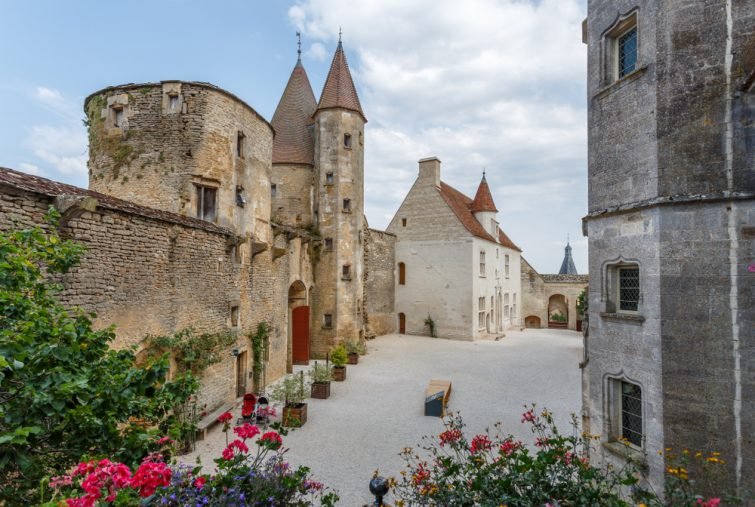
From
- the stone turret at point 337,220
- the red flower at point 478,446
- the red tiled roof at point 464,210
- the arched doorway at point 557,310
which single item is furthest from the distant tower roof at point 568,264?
the red flower at point 478,446

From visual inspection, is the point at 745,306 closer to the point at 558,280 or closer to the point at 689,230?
the point at 689,230

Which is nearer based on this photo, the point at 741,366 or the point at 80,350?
the point at 80,350

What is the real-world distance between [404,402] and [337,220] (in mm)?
9831

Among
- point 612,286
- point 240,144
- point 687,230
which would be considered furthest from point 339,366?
point 687,230

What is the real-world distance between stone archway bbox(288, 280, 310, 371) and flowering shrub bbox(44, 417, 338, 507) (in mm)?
14278

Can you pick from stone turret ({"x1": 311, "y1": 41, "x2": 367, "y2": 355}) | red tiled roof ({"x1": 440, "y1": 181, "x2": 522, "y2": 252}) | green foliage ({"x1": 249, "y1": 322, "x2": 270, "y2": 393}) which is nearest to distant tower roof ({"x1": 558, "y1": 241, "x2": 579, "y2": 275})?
red tiled roof ({"x1": 440, "y1": 181, "x2": 522, "y2": 252})

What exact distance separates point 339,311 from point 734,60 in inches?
648

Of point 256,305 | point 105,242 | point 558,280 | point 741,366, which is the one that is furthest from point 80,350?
point 558,280

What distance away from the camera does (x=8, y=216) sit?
5.63m

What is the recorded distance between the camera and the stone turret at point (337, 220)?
1978 cm

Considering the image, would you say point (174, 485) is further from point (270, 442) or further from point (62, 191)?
point (62, 191)

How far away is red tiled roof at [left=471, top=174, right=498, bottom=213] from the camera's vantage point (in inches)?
1161

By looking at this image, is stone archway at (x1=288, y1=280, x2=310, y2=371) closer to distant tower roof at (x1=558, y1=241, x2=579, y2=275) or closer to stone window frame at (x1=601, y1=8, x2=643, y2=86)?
stone window frame at (x1=601, y1=8, x2=643, y2=86)

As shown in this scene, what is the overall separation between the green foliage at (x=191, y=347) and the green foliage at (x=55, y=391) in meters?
5.05
